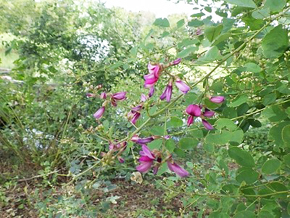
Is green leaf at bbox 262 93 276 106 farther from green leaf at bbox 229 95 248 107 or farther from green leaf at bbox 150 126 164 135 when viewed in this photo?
green leaf at bbox 150 126 164 135

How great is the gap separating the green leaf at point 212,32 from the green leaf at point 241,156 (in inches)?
6.5

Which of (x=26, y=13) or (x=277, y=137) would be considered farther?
(x=26, y=13)

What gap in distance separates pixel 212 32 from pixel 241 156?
0.19 m

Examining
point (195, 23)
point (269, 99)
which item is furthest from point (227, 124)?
point (195, 23)

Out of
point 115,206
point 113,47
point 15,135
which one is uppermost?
point 113,47

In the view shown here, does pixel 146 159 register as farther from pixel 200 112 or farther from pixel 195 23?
pixel 195 23

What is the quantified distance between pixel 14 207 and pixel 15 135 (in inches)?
20.3

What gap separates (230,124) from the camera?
0.57m

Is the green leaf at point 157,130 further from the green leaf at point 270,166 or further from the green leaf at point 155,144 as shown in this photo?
the green leaf at point 270,166

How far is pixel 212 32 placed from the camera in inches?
19.8

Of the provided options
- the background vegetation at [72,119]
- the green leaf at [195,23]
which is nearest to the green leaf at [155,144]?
the green leaf at [195,23]

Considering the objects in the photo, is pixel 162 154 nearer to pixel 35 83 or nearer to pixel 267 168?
pixel 267 168

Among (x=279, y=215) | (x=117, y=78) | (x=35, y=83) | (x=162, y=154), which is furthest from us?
(x=35, y=83)

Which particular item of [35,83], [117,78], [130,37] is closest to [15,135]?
[35,83]
